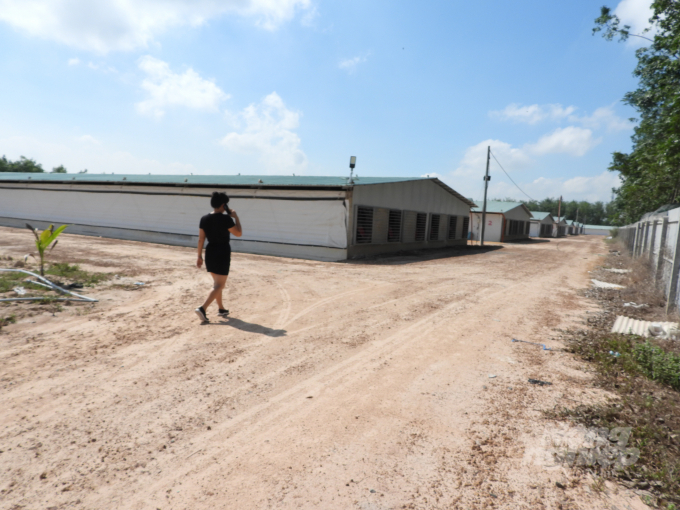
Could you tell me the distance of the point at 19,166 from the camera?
56.4 metres

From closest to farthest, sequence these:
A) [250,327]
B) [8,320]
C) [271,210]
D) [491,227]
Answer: [8,320] → [250,327] → [271,210] → [491,227]

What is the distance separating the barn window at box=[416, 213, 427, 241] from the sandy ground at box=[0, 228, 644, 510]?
1380 centimetres

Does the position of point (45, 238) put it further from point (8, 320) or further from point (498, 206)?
point (498, 206)

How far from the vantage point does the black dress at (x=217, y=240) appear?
556 cm

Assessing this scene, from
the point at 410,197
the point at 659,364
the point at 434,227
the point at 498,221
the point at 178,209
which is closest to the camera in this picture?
the point at 659,364

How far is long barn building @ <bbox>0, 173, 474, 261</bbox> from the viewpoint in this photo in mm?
15023

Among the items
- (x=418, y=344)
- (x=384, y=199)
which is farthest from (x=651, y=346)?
(x=384, y=199)

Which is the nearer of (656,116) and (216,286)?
(216,286)

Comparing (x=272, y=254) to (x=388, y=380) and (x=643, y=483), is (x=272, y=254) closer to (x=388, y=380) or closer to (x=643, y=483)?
(x=388, y=380)

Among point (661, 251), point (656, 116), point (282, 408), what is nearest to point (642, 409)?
point (282, 408)

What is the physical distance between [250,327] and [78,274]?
5.01 m

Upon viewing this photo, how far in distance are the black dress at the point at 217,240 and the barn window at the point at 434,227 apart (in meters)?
Result: 17.7

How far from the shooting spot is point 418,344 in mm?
5094

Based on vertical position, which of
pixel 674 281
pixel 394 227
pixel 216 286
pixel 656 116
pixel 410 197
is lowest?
pixel 216 286
